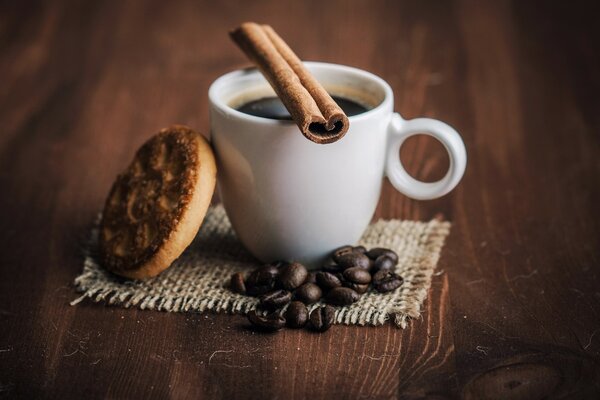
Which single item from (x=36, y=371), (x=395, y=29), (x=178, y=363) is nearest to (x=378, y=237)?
(x=178, y=363)

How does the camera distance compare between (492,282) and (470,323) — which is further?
(492,282)

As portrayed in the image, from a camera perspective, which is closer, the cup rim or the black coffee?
the cup rim

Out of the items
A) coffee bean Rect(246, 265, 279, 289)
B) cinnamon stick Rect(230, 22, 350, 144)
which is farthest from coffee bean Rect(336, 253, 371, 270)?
cinnamon stick Rect(230, 22, 350, 144)

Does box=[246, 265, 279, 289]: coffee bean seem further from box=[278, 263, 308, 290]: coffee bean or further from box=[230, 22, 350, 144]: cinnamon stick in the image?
box=[230, 22, 350, 144]: cinnamon stick

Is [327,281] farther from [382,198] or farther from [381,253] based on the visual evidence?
[382,198]

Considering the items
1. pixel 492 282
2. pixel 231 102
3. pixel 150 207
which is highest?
pixel 231 102

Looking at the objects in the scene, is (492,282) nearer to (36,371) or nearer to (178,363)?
(178,363)
